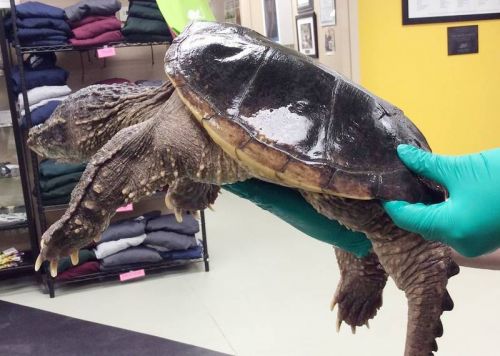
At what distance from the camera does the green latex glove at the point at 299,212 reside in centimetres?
115

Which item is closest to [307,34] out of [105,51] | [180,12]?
[105,51]

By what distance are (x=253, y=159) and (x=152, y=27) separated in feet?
7.09

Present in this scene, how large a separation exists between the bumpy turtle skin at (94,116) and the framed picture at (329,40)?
1847 mm

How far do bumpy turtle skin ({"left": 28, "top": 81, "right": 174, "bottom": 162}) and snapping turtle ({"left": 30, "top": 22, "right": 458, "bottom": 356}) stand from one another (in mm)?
128

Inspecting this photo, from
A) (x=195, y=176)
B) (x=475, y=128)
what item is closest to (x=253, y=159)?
(x=195, y=176)

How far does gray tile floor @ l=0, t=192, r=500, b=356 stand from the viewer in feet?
7.24

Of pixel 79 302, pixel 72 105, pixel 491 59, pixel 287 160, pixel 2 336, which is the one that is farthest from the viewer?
pixel 491 59

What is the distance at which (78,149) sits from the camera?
1.30 meters

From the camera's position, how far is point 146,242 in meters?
3.07

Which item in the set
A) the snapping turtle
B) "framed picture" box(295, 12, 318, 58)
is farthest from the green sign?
"framed picture" box(295, 12, 318, 58)

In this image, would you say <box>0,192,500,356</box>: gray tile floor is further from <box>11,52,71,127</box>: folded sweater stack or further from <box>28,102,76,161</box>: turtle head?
<box>28,102,76,161</box>: turtle head

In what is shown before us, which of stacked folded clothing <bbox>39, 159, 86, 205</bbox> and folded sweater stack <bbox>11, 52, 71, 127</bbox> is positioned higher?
folded sweater stack <bbox>11, 52, 71, 127</bbox>

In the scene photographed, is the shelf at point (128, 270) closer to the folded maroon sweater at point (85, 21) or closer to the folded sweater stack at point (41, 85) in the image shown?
the folded sweater stack at point (41, 85)

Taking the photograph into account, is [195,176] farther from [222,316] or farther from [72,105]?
[222,316]
